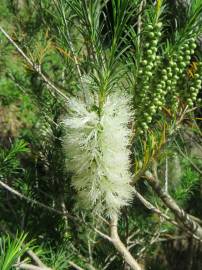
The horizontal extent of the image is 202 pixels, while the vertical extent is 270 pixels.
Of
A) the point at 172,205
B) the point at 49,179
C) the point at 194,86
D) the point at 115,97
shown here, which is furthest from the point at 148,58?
the point at 49,179

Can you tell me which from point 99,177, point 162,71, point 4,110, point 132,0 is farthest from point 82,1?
point 4,110

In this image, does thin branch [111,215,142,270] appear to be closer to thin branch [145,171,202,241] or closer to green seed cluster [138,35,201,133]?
thin branch [145,171,202,241]

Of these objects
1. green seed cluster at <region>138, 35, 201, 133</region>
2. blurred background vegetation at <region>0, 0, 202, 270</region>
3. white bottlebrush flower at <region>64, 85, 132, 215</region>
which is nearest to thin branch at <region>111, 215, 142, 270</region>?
blurred background vegetation at <region>0, 0, 202, 270</region>

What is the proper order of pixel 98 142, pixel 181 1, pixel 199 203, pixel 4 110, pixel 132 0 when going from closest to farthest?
pixel 132 0
pixel 98 142
pixel 181 1
pixel 199 203
pixel 4 110

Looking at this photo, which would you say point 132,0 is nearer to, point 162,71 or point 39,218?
point 162,71

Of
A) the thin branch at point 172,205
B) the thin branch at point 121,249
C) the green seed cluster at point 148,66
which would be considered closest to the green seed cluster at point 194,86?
the green seed cluster at point 148,66

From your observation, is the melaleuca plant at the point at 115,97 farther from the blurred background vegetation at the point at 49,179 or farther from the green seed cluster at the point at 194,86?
the blurred background vegetation at the point at 49,179
